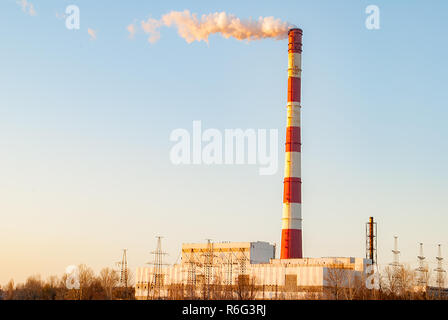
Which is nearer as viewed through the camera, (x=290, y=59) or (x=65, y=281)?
(x=290, y=59)

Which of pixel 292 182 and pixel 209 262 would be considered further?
pixel 209 262

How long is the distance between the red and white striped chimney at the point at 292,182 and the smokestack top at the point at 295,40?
2085 mm

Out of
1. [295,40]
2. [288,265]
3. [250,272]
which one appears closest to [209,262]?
[250,272]

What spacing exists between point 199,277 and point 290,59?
2190 centimetres

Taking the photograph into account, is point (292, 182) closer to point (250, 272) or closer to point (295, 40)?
point (250, 272)

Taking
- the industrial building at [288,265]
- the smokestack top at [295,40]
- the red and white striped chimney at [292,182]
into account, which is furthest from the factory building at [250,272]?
the smokestack top at [295,40]

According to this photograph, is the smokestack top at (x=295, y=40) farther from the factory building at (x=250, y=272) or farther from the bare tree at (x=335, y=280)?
the bare tree at (x=335, y=280)

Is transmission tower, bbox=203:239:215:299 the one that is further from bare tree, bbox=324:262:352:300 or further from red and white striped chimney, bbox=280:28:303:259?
bare tree, bbox=324:262:352:300

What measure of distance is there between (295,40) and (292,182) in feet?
42.7

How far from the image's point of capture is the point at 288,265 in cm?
6191

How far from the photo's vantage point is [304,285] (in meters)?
60.6

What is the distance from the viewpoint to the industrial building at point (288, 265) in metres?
60.6
